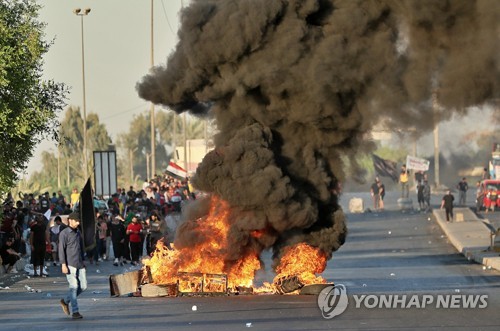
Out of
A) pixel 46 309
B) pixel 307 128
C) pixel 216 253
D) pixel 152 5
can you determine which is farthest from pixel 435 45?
pixel 152 5

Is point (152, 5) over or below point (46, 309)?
over

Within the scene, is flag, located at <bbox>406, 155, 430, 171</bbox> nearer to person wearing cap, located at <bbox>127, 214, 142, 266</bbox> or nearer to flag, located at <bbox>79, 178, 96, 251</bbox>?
person wearing cap, located at <bbox>127, 214, 142, 266</bbox>

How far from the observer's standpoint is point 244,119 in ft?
73.6

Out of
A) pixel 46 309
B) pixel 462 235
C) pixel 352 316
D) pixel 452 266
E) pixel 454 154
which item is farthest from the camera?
pixel 454 154

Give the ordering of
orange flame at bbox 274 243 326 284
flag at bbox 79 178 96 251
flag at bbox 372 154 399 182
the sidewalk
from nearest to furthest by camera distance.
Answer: flag at bbox 79 178 96 251, orange flame at bbox 274 243 326 284, the sidewalk, flag at bbox 372 154 399 182

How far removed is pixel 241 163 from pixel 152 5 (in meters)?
36.3

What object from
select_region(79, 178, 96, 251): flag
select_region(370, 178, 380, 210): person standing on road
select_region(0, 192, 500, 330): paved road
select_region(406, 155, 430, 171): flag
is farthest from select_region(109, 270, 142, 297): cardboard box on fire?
select_region(406, 155, 430, 171): flag

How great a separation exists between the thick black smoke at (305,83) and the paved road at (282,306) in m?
1.93

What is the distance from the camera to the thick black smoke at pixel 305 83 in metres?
21.5

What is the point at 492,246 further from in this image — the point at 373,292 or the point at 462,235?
the point at 373,292

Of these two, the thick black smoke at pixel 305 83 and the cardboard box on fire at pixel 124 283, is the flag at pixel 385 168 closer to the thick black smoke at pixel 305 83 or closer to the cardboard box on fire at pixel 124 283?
the thick black smoke at pixel 305 83

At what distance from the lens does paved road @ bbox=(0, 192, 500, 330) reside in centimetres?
1653

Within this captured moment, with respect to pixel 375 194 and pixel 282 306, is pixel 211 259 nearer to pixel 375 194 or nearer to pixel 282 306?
pixel 282 306

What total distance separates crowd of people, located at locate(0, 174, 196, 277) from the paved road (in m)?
0.78
